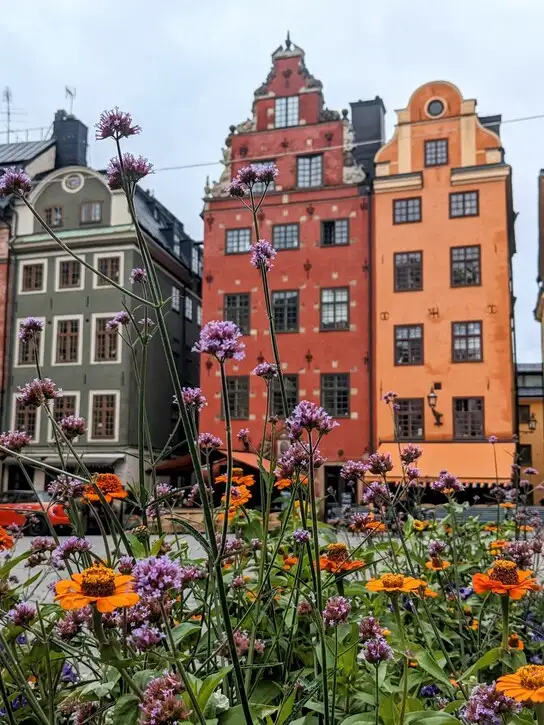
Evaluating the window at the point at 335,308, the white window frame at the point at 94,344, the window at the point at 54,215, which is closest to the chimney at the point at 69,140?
the window at the point at 54,215

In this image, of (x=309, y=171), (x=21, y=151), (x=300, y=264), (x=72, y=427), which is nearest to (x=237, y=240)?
(x=300, y=264)

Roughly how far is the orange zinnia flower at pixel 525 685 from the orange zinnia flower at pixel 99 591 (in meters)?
0.77

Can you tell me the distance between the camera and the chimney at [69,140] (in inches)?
1209

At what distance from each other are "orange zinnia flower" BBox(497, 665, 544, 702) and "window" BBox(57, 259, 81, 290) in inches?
1053

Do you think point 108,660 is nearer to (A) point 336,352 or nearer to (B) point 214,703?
(B) point 214,703

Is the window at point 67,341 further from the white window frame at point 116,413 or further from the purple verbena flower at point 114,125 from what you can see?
the purple verbena flower at point 114,125

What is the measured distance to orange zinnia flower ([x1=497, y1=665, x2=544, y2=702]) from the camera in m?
1.46

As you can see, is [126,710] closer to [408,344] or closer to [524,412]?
[408,344]

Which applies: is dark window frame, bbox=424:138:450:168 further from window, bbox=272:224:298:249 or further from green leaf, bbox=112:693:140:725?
green leaf, bbox=112:693:140:725

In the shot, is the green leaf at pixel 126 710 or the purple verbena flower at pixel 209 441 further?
the purple verbena flower at pixel 209 441

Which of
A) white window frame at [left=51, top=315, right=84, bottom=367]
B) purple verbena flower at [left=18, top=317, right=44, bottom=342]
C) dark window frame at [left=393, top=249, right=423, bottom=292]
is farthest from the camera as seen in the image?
white window frame at [left=51, top=315, right=84, bottom=367]

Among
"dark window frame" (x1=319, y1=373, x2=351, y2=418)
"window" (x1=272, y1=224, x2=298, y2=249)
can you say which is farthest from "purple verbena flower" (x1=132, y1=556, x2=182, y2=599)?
"window" (x1=272, y1=224, x2=298, y2=249)

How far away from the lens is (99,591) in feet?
4.91

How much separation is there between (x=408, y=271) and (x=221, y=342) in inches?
897
